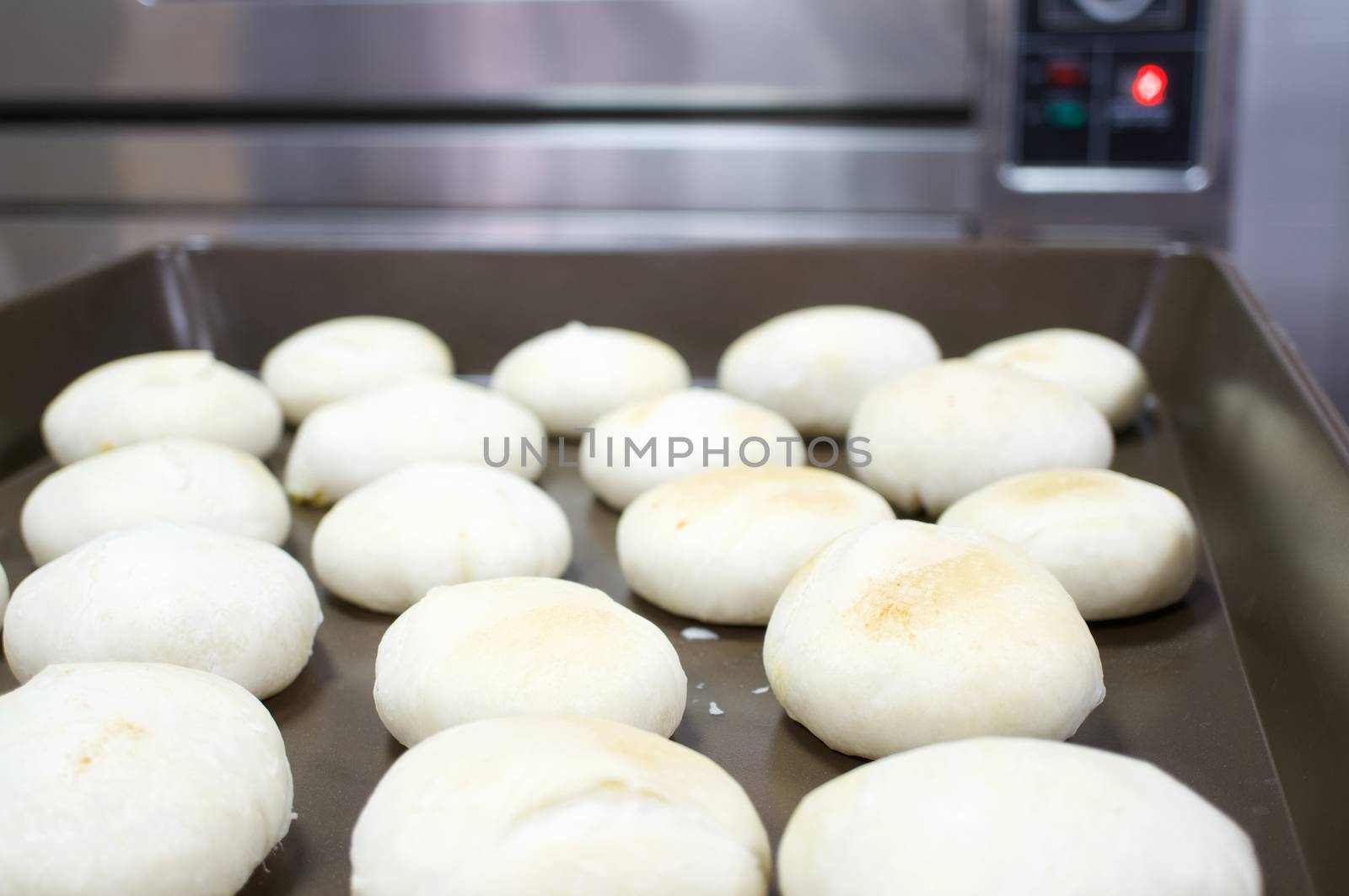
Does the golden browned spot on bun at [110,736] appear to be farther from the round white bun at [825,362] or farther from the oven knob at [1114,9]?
the oven knob at [1114,9]

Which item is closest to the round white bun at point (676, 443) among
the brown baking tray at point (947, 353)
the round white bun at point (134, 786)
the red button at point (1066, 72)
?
the brown baking tray at point (947, 353)

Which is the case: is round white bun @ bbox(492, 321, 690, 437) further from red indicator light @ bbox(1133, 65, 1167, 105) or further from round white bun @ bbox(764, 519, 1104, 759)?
red indicator light @ bbox(1133, 65, 1167, 105)

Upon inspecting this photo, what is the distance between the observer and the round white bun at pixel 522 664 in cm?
67

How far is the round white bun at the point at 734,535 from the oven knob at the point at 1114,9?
0.87 meters

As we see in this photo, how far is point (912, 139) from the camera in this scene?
1604 mm

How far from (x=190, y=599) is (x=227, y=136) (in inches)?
44.2

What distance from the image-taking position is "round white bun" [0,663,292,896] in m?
0.56

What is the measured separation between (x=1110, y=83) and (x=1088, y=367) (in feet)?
1.84

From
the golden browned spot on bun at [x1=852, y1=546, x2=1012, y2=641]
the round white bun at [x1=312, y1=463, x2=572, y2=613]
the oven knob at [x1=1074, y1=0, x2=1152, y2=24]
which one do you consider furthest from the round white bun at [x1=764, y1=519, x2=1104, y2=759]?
the oven knob at [x1=1074, y1=0, x2=1152, y2=24]

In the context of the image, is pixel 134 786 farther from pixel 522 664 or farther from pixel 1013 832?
pixel 1013 832

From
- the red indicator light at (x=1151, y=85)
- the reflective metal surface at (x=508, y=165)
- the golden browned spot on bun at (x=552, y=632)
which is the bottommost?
the golden browned spot on bun at (x=552, y=632)

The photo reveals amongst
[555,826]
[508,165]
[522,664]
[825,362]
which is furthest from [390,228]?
[555,826]

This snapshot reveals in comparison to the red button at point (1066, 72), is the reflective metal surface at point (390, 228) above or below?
below

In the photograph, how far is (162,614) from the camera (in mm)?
759
